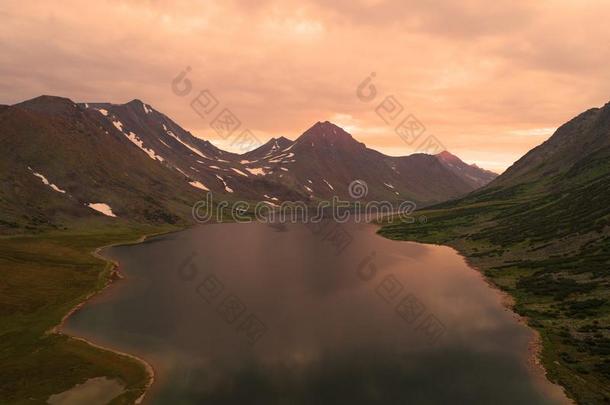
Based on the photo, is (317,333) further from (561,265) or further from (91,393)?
(561,265)

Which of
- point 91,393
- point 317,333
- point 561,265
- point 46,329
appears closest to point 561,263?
point 561,265

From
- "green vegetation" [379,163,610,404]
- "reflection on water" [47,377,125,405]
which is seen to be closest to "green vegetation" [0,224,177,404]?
"reflection on water" [47,377,125,405]

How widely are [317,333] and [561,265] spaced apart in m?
60.6

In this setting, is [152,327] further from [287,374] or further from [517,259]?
[517,259]

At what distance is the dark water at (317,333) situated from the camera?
152ft

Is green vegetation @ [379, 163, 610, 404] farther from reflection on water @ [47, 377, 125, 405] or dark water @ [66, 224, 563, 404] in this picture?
reflection on water @ [47, 377, 125, 405]


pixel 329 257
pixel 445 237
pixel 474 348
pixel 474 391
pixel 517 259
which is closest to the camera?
pixel 474 391

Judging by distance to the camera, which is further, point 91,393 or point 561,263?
point 561,263

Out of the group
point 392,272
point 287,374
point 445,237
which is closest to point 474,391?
point 287,374

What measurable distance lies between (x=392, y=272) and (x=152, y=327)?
63839 mm

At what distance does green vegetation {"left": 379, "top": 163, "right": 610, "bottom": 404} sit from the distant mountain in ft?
0.35

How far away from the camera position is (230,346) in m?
58.7

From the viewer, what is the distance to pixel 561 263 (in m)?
92.8

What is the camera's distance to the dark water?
152 feet
